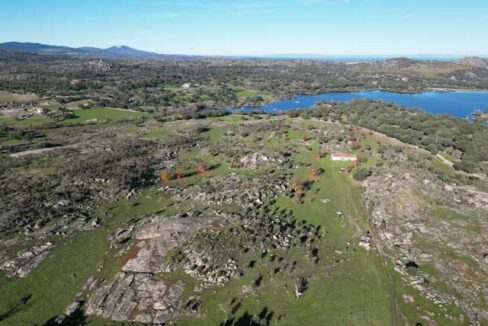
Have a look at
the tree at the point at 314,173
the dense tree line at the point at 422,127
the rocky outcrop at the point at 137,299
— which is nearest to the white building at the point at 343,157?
the tree at the point at 314,173

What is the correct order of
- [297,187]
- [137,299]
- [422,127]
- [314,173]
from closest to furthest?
[137,299], [297,187], [314,173], [422,127]

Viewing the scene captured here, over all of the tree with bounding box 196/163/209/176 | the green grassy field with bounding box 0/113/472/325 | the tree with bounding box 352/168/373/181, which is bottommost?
the green grassy field with bounding box 0/113/472/325

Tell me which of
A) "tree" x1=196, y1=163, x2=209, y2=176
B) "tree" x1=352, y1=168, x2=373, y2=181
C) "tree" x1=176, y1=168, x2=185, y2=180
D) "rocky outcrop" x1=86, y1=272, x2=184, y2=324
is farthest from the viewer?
"tree" x1=196, y1=163, x2=209, y2=176

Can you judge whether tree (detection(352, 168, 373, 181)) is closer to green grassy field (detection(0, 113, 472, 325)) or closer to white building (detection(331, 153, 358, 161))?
white building (detection(331, 153, 358, 161))

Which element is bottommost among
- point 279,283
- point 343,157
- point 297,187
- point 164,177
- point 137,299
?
point 279,283

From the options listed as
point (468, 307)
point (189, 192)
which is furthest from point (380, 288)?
point (189, 192)

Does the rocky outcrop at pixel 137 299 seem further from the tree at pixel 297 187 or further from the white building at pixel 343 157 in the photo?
the white building at pixel 343 157

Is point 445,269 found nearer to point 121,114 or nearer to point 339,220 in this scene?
point 339,220

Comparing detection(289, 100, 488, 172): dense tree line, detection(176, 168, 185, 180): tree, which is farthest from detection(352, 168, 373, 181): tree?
detection(176, 168, 185, 180): tree

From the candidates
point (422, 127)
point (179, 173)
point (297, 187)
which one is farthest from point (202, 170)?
→ point (422, 127)

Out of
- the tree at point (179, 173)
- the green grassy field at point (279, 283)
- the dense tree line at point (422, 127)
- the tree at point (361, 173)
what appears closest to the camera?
the green grassy field at point (279, 283)

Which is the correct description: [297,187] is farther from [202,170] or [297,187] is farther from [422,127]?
[422,127]
